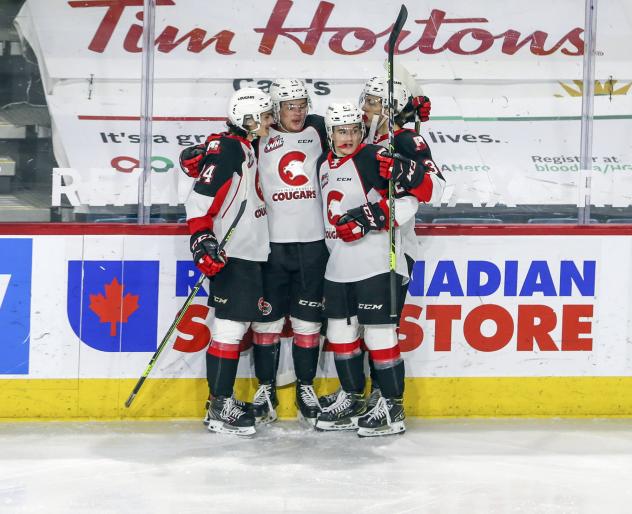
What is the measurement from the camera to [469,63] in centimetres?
459

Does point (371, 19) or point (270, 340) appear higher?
point (371, 19)

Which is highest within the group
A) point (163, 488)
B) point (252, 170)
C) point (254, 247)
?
point (252, 170)

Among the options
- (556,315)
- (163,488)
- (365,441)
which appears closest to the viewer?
(163,488)

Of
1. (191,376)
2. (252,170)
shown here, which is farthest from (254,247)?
(191,376)

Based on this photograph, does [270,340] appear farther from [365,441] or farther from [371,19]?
[371,19]

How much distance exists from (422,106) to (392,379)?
3.11 ft

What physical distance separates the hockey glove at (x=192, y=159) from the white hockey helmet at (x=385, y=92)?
1.97 feet

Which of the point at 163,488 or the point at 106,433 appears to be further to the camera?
the point at 106,433

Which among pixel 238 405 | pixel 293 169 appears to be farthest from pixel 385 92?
pixel 238 405

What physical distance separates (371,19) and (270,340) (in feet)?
4.23

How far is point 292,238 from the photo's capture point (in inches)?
164

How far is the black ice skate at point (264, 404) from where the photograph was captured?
13.9ft

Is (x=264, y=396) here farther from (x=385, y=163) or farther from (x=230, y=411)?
(x=385, y=163)

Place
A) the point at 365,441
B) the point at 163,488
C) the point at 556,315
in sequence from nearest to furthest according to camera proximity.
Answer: the point at 163,488, the point at 365,441, the point at 556,315
